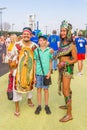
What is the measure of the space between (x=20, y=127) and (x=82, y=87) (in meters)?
4.26

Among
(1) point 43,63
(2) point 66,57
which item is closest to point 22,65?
(1) point 43,63

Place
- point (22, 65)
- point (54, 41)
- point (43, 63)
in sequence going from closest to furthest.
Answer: point (22, 65) < point (43, 63) < point (54, 41)

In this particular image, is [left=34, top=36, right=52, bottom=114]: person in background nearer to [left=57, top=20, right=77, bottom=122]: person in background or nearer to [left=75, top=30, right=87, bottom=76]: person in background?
[left=57, top=20, right=77, bottom=122]: person in background

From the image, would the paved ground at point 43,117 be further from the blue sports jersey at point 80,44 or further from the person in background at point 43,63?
the blue sports jersey at point 80,44

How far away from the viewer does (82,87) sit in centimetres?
987

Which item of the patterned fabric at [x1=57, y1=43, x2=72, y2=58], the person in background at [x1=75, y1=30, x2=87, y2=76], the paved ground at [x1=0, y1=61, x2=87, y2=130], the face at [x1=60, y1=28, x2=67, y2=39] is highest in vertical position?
the face at [x1=60, y1=28, x2=67, y2=39]

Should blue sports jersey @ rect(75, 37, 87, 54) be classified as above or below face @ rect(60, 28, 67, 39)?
below

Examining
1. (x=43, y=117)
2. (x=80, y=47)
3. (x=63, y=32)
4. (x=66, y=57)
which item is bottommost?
(x=43, y=117)

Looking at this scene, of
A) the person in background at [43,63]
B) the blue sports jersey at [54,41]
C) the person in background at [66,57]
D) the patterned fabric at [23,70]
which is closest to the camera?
the person in background at [66,57]

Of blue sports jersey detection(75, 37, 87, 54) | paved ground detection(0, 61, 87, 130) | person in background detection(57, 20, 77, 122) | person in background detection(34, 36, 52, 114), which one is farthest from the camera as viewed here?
blue sports jersey detection(75, 37, 87, 54)

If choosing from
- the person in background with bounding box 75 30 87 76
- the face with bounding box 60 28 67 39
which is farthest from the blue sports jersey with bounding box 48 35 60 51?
the face with bounding box 60 28 67 39

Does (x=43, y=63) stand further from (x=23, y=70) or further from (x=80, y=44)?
(x=80, y=44)

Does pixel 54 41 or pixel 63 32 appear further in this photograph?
pixel 54 41

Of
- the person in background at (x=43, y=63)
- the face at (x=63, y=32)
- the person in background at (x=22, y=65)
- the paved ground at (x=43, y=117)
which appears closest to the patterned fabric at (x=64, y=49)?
the face at (x=63, y=32)
